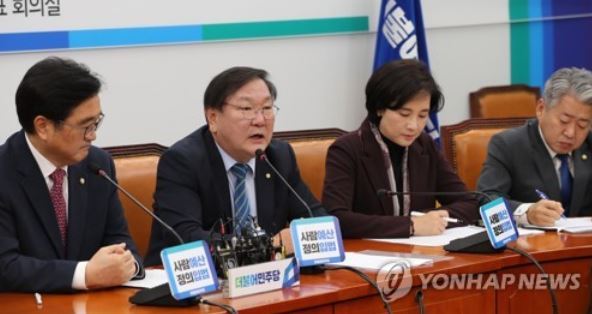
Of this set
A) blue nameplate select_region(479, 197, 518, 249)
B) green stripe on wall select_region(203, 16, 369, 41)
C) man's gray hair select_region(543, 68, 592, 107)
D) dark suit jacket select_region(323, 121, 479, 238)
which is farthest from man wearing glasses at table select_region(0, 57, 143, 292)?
green stripe on wall select_region(203, 16, 369, 41)

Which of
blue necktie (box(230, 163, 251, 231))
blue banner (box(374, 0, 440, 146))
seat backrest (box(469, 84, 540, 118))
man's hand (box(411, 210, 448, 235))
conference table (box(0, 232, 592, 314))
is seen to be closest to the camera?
conference table (box(0, 232, 592, 314))

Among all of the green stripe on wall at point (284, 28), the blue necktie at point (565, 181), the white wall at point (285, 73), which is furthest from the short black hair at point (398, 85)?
the green stripe on wall at point (284, 28)

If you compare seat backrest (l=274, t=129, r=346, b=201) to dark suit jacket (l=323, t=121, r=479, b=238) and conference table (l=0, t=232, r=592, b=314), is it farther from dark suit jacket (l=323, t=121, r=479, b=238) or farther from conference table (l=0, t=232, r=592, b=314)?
conference table (l=0, t=232, r=592, b=314)

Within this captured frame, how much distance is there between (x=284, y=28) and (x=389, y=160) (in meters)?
2.13

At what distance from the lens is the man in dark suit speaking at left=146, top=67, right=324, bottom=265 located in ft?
11.3

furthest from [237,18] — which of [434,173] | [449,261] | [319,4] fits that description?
[449,261]

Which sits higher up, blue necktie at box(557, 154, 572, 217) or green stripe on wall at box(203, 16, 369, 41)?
green stripe on wall at box(203, 16, 369, 41)

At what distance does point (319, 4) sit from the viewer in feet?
19.8

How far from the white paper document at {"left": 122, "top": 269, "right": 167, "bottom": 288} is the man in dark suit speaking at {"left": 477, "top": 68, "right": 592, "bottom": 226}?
60.4 inches

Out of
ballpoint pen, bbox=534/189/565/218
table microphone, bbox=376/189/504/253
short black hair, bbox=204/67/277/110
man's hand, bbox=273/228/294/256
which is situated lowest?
table microphone, bbox=376/189/504/253

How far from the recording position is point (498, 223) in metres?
3.35

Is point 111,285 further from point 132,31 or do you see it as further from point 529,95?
point 529,95

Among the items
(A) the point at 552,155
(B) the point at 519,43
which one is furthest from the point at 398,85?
(B) the point at 519,43

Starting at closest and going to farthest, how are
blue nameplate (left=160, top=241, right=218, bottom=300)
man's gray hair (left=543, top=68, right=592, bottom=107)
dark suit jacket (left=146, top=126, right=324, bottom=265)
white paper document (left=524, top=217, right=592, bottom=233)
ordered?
blue nameplate (left=160, top=241, right=218, bottom=300)
dark suit jacket (left=146, top=126, right=324, bottom=265)
white paper document (left=524, top=217, right=592, bottom=233)
man's gray hair (left=543, top=68, right=592, bottom=107)
